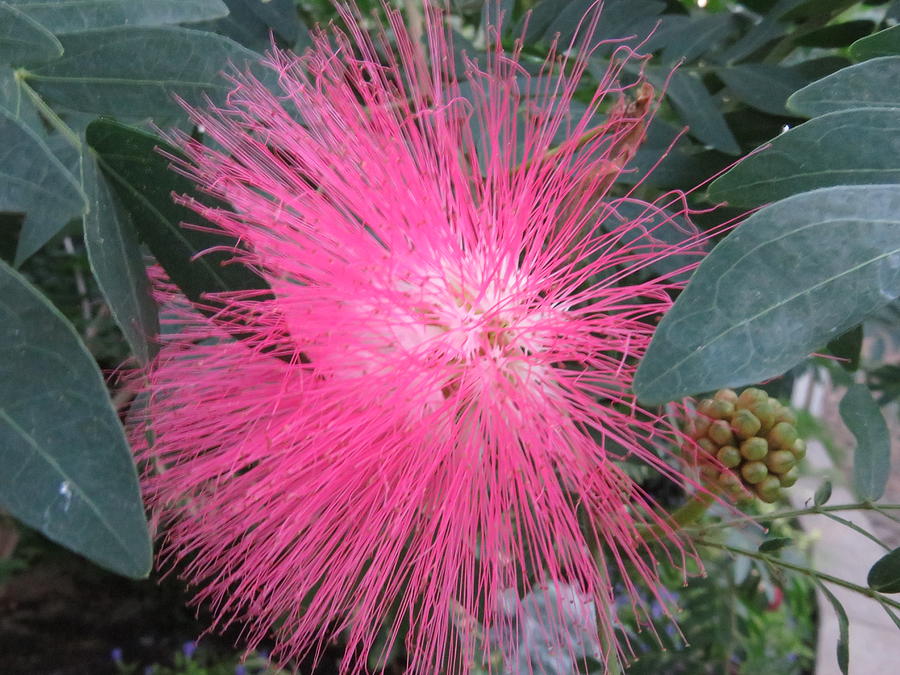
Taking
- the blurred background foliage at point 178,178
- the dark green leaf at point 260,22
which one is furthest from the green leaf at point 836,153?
the dark green leaf at point 260,22

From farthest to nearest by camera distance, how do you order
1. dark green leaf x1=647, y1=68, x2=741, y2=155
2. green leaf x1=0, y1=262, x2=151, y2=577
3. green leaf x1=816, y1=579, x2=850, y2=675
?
dark green leaf x1=647, y1=68, x2=741, y2=155
green leaf x1=816, y1=579, x2=850, y2=675
green leaf x1=0, y1=262, x2=151, y2=577

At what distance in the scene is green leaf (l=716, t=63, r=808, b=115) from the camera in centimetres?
98

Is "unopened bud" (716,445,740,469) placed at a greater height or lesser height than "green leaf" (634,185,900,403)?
lesser

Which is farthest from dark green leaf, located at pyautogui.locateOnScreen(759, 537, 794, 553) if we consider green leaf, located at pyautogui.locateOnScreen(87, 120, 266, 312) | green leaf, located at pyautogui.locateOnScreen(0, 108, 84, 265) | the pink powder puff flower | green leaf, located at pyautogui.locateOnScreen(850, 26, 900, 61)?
green leaf, located at pyautogui.locateOnScreen(0, 108, 84, 265)

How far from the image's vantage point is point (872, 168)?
0.57 metres

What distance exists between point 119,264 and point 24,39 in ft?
0.64

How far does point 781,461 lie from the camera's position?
715 mm

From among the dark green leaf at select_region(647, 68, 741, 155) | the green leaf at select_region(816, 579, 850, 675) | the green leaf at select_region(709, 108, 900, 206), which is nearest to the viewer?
the green leaf at select_region(709, 108, 900, 206)

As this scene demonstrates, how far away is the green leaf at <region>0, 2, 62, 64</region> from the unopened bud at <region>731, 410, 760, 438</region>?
0.68 meters

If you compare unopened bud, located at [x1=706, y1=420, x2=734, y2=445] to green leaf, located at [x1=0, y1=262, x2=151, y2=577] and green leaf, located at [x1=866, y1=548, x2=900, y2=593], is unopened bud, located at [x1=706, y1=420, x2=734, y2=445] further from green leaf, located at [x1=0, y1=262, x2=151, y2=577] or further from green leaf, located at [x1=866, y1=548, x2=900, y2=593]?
green leaf, located at [x1=0, y1=262, x2=151, y2=577]

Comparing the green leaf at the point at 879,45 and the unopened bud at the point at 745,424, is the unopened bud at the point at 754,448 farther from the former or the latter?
the green leaf at the point at 879,45

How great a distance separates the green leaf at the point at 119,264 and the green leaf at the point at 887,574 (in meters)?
0.72

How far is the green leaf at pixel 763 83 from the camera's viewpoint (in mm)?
979

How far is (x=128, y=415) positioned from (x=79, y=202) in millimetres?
380
